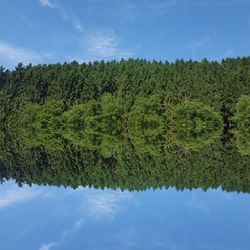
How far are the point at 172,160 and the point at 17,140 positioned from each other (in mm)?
30264

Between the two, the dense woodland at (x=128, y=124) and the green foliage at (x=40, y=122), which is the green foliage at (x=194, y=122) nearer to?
the dense woodland at (x=128, y=124)

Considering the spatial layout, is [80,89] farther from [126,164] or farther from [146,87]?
[126,164]

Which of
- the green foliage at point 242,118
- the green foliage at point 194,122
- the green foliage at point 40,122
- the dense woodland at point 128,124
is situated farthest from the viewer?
the green foliage at point 40,122

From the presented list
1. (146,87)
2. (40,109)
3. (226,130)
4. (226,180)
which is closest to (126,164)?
(226,180)

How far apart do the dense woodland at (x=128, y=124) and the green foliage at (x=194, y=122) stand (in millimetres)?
112

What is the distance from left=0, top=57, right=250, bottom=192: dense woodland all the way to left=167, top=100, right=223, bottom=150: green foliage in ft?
0.37

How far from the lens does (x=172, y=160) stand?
57.9m

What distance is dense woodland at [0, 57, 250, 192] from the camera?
54.8 metres

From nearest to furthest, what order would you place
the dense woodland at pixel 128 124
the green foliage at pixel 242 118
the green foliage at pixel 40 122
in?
the dense woodland at pixel 128 124 < the green foliage at pixel 242 118 < the green foliage at pixel 40 122

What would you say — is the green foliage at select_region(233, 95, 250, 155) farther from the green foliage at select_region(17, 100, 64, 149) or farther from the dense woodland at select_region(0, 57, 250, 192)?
the green foliage at select_region(17, 100, 64, 149)

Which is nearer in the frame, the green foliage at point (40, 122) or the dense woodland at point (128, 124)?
the dense woodland at point (128, 124)

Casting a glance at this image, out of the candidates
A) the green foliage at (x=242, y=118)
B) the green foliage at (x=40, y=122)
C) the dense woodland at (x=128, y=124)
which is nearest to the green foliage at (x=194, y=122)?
the dense woodland at (x=128, y=124)

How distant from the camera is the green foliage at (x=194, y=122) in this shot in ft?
228

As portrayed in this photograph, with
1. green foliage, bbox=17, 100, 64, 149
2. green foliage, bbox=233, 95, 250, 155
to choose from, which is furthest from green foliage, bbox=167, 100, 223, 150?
green foliage, bbox=17, 100, 64, 149
